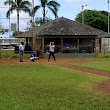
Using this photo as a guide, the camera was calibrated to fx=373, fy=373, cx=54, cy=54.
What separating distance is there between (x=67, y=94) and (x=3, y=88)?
2.83 metres

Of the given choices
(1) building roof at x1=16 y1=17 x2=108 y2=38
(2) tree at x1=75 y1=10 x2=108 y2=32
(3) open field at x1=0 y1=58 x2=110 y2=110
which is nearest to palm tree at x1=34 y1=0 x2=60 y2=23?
(1) building roof at x1=16 y1=17 x2=108 y2=38

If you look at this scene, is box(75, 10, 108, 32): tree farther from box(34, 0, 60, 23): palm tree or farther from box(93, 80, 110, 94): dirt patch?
box(93, 80, 110, 94): dirt patch

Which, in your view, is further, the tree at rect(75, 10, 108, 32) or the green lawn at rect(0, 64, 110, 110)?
the tree at rect(75, 10, 108, 32)

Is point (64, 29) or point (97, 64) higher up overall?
point (64, 29)

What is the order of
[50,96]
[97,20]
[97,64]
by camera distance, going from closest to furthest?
1. [50,96]
2. [97,64]
3. [97,20]

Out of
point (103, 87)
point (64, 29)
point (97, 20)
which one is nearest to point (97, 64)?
point (103, 87)

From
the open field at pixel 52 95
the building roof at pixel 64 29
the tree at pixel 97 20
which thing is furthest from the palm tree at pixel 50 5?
the open field at pixel 52 95

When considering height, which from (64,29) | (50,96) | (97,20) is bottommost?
(50,96)

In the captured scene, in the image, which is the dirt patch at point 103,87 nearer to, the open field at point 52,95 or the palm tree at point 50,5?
the open field at point 52,95

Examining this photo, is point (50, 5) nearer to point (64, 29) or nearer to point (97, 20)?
point (64, 29)

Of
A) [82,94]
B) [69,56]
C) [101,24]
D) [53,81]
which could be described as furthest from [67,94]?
[101,24]

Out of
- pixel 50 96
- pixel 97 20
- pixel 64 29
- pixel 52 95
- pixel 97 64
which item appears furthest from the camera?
pixel 97 20

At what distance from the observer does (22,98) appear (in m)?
12.1

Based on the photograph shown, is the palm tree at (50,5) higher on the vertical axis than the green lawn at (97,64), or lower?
higher
